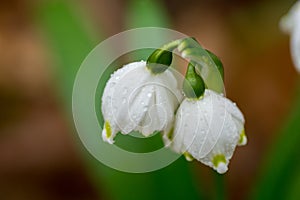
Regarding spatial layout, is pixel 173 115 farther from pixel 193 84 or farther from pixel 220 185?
pixel 220 185

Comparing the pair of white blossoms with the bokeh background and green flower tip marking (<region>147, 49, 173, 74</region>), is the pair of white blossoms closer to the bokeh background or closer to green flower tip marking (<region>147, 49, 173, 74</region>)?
green flower tip marking (<region>147, 49, 173, 74</region>)

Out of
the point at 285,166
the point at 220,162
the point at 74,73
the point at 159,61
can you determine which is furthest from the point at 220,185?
the point at 74,73

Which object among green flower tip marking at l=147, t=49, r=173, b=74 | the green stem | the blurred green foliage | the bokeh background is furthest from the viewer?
the bokeh background

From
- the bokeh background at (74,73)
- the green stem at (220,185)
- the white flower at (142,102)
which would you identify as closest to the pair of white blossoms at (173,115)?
the white flower at (142,102)

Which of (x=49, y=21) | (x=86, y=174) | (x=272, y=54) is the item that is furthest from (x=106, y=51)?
(x=272, y=54)

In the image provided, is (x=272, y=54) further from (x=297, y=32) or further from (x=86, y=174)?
(x=297, y=32)

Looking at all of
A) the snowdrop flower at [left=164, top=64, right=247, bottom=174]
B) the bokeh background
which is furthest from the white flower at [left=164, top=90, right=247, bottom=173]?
the bokeh background
